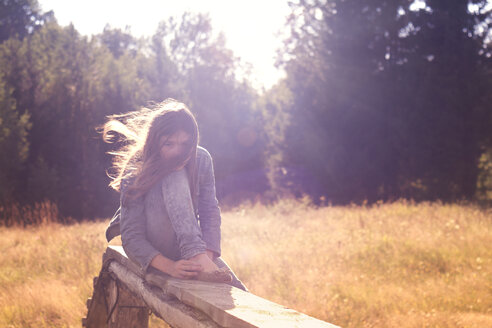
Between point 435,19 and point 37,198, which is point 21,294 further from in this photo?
point 435,19

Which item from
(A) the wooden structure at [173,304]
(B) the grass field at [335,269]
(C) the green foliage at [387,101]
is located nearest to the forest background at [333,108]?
(C) the green foliage at [387,101]

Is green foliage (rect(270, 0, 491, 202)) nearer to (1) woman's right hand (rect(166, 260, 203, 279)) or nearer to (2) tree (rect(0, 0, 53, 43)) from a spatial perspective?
(1) woman's right hand (rect(166, 260, 203, 279))

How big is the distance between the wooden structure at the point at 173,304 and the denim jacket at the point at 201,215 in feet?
0.67

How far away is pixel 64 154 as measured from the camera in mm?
17797

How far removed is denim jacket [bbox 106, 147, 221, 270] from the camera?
2.38 m

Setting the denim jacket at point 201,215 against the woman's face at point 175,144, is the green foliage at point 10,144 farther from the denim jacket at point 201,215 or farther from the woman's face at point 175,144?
the woman's face at point 175,144

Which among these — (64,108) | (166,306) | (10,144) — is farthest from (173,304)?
(64,108)

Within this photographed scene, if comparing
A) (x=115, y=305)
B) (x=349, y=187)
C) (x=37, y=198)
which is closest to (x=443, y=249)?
(x=115, y=305)

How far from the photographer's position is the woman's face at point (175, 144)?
7.97ft

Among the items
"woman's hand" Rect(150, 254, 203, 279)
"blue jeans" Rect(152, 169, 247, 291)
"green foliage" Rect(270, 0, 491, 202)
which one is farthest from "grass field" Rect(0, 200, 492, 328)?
"green foliage" Rect(270, 0, 491, 202)

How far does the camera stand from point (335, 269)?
5090 mm

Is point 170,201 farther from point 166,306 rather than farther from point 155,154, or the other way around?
point 166,306

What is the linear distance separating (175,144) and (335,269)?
11.0 ft

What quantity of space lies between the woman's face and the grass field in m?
1.90
